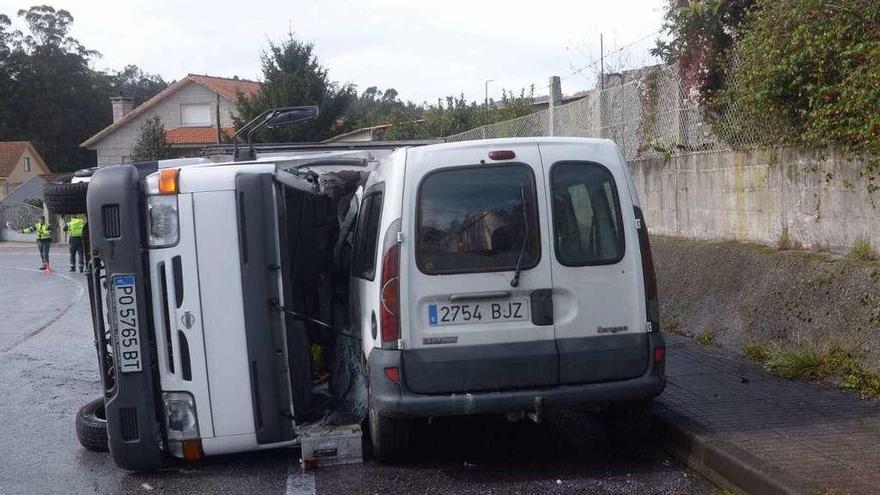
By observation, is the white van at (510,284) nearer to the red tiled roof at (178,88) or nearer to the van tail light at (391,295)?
the van tail light at (391,295)

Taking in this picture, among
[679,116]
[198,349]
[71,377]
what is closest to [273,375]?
[198,349]

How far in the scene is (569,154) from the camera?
19.5 feet

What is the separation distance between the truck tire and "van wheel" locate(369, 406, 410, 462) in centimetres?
259

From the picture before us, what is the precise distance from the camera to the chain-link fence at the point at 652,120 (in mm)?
10538

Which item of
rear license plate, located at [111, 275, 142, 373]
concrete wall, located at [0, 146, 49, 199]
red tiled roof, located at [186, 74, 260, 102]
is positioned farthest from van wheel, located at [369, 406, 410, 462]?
concrete wall, located at [0, 146, 49, 199]

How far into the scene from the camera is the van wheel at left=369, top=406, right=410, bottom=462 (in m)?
6.13

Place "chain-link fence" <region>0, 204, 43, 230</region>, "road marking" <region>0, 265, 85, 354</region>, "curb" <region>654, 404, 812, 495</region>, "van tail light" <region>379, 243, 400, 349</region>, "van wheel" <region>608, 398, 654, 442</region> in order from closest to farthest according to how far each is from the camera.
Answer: "curb" <region>654, 404, 812, 495</region> → "van tail light" <region>379, 243, 400, 349</region> → "van wheel" <region>608, 398, 654, 442</region> → "road marking" <region>0, 265, 85, 354</region> → "chain-link fence" <region>0, 204, 43, 230</region>

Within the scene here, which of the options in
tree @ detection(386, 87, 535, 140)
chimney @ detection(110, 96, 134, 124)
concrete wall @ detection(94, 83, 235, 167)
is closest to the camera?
tree @ detection(386, 87, 535, 140)

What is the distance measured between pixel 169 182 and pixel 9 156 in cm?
7357

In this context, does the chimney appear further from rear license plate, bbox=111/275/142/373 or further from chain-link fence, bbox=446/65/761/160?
rear license plate, bbox=111/275/142/373

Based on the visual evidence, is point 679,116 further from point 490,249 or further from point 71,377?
point 71,377

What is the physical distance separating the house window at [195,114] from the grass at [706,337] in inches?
1790

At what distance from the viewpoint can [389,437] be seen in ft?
20.3

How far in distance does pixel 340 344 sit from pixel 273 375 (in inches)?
43.1
